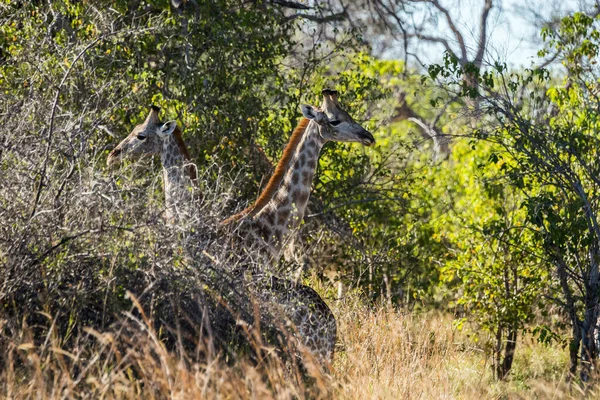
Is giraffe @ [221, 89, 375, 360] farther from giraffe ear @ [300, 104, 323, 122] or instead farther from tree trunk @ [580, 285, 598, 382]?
tree trunk @ [580, 285, 598, 382]

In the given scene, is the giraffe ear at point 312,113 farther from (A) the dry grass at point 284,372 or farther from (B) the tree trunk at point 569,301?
(B) the tree trunk at point 569,301

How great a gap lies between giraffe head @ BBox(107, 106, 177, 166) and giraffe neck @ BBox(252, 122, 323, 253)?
57.3 inches

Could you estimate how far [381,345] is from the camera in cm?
659

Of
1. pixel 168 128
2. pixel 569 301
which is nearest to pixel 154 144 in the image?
pixel 168 128

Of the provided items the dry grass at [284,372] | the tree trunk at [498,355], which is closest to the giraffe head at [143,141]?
the dry grass at [284,372]

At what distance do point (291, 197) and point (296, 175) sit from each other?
0.22m

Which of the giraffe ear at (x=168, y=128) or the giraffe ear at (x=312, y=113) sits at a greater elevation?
the giraffe ear at (x=312, y=113)

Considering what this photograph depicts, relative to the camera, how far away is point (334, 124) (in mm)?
8578

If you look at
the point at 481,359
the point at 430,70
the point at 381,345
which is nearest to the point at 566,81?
the point at 430,70

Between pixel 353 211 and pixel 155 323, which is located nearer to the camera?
pixel 155 323

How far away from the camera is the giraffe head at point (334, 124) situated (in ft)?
28.1

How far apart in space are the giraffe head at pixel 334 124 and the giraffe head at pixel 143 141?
1507 millimetres

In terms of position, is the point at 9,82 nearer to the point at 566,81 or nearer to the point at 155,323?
the point at 155,323

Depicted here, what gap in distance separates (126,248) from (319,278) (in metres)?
3.97
